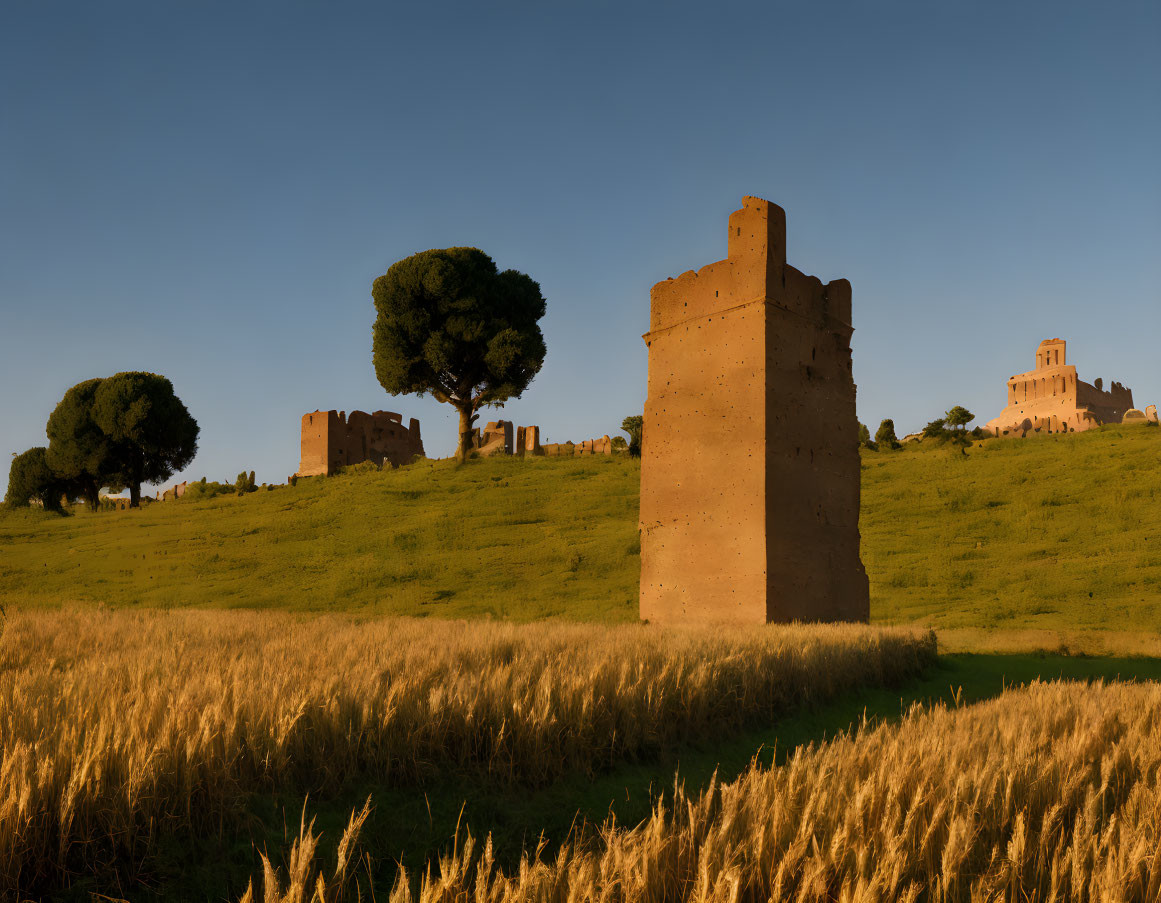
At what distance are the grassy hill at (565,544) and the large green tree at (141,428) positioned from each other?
11601mm

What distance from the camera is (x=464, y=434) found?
136ft

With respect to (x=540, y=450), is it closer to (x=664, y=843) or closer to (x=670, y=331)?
(x=670, y=331)

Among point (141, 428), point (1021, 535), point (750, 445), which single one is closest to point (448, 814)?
point (750, 445)

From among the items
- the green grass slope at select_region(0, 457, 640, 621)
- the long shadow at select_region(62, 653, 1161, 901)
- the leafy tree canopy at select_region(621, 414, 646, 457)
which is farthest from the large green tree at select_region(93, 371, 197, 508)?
the long shadow at select_region(62, 653, 1161, 901)

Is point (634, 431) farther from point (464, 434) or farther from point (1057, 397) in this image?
point (1057, 397)

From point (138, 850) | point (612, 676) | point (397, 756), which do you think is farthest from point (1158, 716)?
point (138, 850)

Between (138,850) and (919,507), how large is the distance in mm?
27226

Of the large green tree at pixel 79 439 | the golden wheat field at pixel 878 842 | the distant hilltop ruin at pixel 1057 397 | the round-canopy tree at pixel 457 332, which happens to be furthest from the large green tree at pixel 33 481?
the distant hilltop ruin at pixel 1057 397

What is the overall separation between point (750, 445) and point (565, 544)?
13889mm

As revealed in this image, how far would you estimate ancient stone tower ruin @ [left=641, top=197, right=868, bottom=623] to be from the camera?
12.5 m

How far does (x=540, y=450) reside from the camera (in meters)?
44.4

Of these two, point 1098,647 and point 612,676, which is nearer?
point 612,676

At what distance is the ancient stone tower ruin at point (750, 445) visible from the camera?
493 inches

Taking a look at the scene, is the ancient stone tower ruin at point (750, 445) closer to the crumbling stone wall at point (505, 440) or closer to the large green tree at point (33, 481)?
the crumbling stone wall at point (505, 440)
